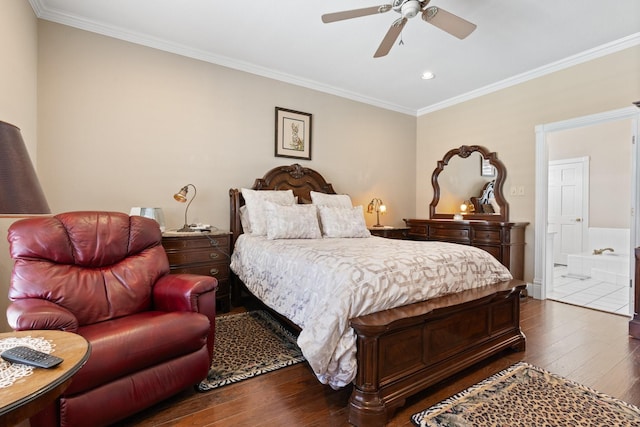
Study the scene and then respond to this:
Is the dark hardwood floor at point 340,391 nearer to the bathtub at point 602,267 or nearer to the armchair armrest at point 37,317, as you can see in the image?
the armchair armrest at point 37,317

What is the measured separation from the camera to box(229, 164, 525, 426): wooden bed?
5.21ft

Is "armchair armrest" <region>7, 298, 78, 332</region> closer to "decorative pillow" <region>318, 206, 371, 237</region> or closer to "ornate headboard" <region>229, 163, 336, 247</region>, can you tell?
"ornate headboard" <region>229, 163, 336, 247</region>

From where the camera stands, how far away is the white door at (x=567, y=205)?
5.96m

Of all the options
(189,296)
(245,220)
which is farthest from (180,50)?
(189,296)

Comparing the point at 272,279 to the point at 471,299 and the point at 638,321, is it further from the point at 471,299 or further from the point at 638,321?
the point at 638,321

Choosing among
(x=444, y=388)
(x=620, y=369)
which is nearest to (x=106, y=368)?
(x=444, y=388)

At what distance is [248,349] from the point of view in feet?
7.77

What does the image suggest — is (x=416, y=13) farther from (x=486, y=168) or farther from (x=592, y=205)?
(x=592, y=205)

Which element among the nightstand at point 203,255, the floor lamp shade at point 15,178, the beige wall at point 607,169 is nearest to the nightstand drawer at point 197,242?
the nightstand at point 203,255

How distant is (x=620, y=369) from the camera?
2131 mm

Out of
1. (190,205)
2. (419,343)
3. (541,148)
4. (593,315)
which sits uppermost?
(541,148)

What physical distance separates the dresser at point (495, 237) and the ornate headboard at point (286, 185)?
1.77 m

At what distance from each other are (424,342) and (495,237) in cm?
265

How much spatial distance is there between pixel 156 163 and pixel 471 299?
3.20 meters
